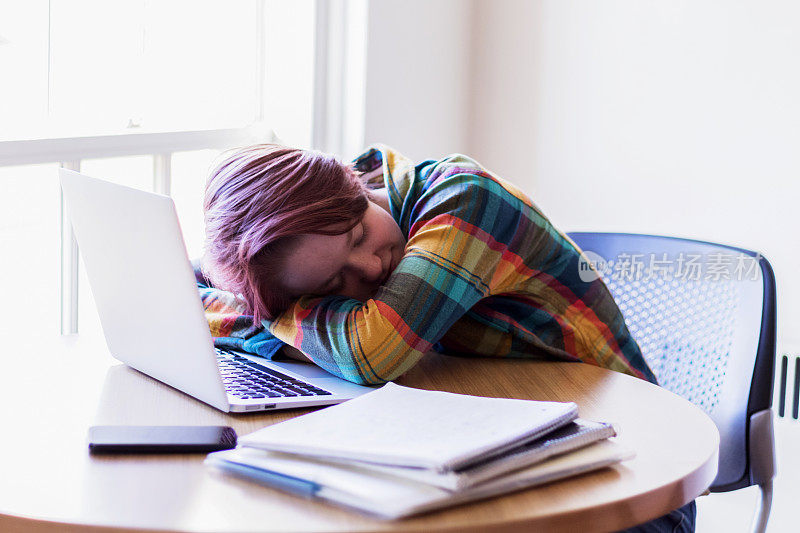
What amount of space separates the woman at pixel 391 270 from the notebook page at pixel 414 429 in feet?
0.73

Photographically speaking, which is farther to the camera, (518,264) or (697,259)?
(697,259)

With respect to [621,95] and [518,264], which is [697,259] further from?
[621,95]

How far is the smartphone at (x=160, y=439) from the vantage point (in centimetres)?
85

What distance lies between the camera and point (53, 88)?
5.34 ft

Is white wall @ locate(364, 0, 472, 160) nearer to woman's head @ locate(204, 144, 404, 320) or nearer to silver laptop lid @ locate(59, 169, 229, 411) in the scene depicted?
woman's head @ locate(204, 144, 404, 320)

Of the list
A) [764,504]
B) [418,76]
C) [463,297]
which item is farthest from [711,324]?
[418,76]

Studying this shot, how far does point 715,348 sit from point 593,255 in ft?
0.90

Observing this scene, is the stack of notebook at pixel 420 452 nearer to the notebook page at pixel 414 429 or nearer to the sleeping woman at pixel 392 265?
the notebook page at pixel 414 429

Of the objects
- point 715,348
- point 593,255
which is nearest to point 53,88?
point 593,255

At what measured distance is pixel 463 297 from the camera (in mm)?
1148

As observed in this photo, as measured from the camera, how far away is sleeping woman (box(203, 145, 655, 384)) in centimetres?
111

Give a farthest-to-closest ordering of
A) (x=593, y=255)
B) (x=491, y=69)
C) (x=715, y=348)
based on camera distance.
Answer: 1. (x=491, y=69)
2. (x=593, y=255)
3. (x=715, y=348)

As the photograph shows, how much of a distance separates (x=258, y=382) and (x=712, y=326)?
78cm

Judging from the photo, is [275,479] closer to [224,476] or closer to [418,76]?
[224,476]
